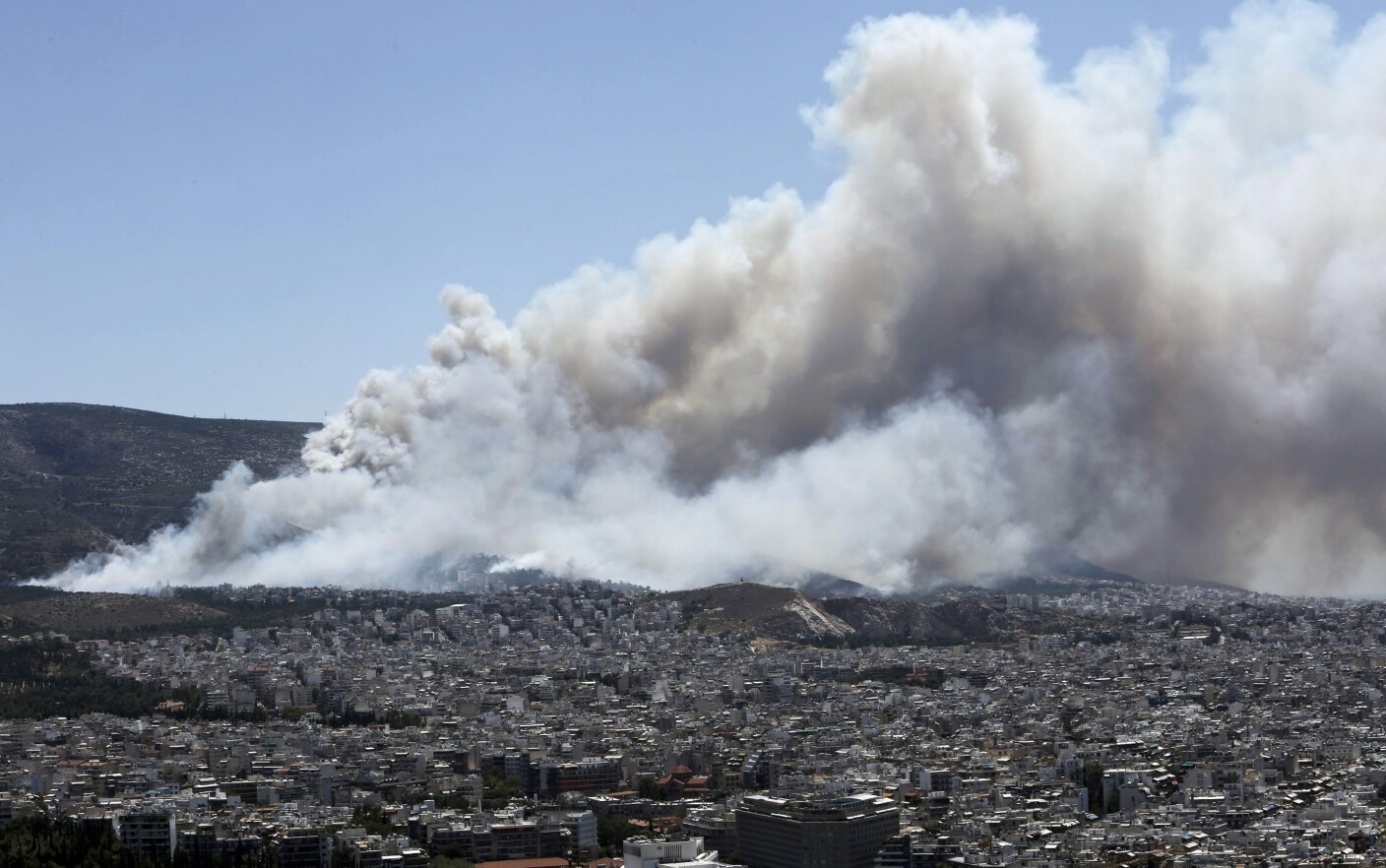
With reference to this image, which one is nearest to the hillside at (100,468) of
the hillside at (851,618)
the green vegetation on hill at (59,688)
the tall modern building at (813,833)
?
the green vegetation on hill at (59,688)

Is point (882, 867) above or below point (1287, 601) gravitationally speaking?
below

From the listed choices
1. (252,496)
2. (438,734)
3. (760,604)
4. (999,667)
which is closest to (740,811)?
(438,734)

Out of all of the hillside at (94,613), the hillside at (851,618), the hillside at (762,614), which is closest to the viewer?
the hillside at (94,613)

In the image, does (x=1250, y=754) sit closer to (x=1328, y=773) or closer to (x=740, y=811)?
(x=1328, y=773)

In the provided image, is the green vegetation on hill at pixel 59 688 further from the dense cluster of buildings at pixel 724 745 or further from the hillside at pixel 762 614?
the hillside at pixel 762 614

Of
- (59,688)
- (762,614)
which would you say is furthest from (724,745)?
(762,614)

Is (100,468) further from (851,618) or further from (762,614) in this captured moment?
(851,618)

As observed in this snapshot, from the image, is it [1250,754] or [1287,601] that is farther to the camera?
[1287,601]
